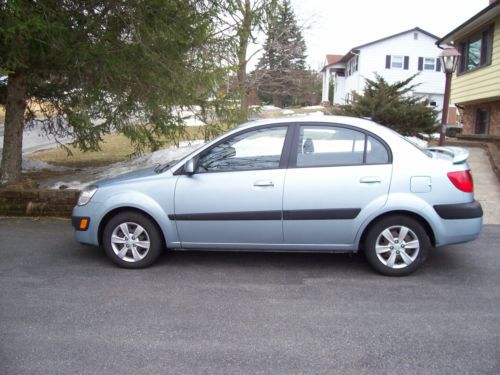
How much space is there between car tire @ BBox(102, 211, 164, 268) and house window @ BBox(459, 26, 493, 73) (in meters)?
14.0

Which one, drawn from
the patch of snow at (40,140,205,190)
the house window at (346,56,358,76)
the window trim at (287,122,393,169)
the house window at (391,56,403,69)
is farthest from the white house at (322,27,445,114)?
the window trim at (287,122,393,169)

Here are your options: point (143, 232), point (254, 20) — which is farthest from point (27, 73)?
point (143, 232)

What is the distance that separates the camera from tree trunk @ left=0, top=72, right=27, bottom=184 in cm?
828

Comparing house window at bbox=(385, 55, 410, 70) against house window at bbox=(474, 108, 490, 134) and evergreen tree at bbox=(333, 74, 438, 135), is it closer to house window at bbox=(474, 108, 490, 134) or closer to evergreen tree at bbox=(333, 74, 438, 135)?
house window at bbox=(474, 108, 490, 134)

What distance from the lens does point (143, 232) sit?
517 centimetres

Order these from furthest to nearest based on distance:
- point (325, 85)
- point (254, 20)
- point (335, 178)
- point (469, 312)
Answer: point (325, 85) → point (254, 20) → point (335, 178) → point (469, 312)

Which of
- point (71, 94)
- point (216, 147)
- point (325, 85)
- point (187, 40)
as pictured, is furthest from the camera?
point (325, 85)

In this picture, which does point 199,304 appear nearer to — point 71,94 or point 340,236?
point 340,236

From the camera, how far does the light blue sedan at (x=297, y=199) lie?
15.7 feet

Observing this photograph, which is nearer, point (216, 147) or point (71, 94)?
point (216, 147)

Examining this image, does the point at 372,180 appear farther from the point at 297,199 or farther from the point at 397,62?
the point at 397,62

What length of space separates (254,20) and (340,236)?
4968 millimetres

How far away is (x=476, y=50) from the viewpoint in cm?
1683

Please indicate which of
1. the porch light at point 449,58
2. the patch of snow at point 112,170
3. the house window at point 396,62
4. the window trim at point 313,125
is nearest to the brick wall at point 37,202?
the patch of snow at point 112,170
